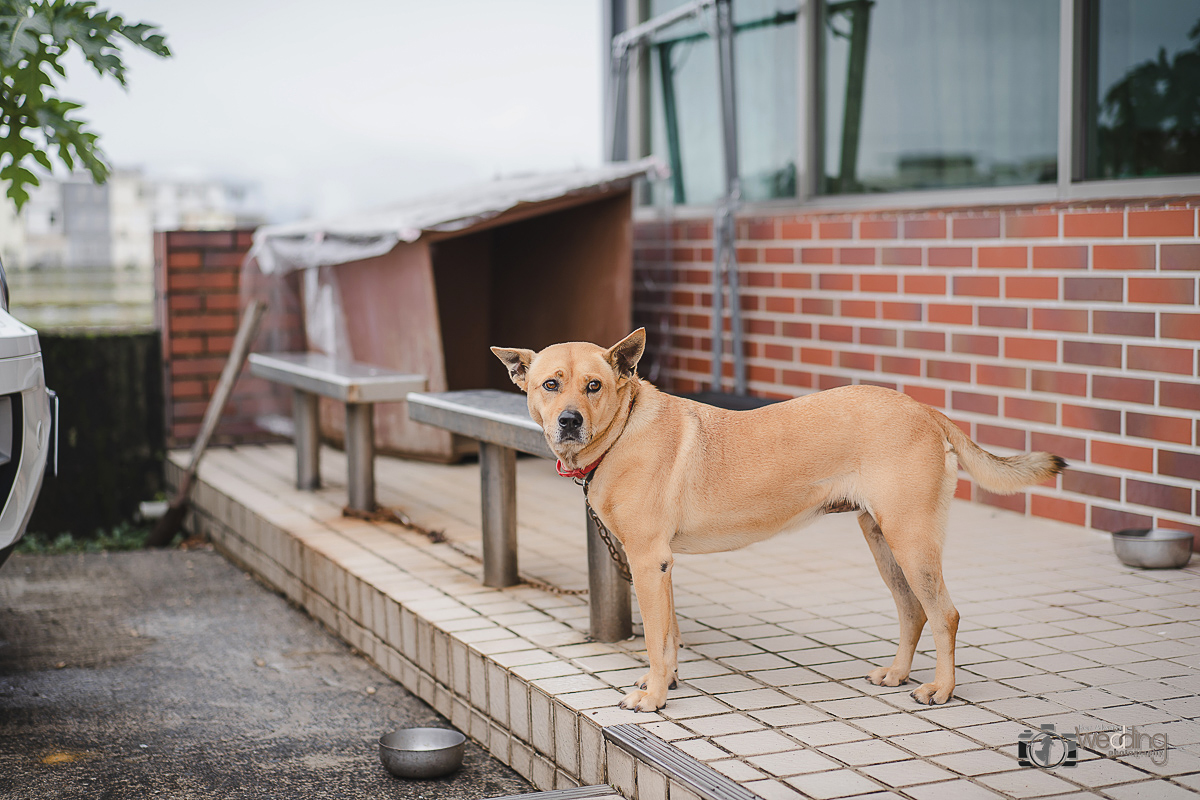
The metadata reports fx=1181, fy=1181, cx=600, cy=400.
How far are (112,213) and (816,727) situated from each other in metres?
7.75

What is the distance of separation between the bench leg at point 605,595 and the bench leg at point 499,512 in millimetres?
734

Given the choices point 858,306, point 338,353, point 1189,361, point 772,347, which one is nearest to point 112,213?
point 338,353

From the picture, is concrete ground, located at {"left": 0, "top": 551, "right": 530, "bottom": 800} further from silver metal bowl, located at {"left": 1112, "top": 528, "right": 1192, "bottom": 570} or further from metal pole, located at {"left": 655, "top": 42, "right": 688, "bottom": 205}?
metal pole, located at {"left": 655, "top": 42, "right": 688, "bottom": 205}

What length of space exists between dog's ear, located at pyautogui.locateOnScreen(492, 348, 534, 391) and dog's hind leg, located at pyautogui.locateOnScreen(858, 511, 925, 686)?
3.35ft

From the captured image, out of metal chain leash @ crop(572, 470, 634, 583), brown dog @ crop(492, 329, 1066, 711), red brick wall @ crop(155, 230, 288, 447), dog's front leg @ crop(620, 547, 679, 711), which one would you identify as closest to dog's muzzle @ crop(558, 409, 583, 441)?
brown dog @ crop(492, 329, 1066, 711)

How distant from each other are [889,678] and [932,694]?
0.17m

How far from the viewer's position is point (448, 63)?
11.0 metres

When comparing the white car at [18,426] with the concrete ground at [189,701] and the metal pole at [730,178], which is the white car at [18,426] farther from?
the metal pole at [730,178]

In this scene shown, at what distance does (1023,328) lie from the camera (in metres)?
5.41

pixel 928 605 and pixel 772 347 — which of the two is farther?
pixel 772 347

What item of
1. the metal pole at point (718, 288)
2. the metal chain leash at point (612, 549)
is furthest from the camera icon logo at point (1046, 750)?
the metal pole at point (718, 288)

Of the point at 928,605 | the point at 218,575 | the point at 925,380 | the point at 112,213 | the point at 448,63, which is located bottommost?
the point at 218,575

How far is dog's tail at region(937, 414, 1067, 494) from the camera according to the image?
3.15 metres

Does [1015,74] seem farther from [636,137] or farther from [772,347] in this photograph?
[636,137]
